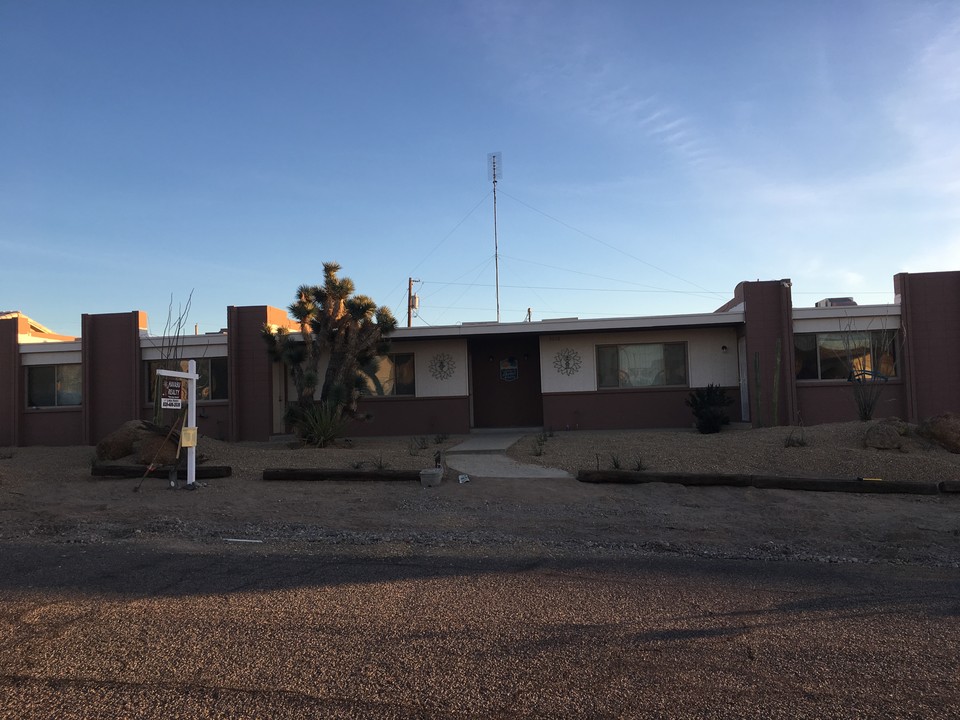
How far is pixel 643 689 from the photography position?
3928mm

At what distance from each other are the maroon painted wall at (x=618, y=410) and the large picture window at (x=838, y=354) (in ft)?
6.28

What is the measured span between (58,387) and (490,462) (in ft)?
47.4

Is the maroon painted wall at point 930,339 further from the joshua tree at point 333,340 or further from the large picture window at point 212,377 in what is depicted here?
the large picture window at point 212,377

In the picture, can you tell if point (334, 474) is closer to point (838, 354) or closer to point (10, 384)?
point (838, 354)

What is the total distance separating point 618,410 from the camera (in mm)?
19875

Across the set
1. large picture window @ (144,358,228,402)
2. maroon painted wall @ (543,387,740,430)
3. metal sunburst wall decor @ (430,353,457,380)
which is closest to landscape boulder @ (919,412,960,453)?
maroon painted wall @ (543,387,740,430)

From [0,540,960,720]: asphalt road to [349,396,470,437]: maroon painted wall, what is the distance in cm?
1334

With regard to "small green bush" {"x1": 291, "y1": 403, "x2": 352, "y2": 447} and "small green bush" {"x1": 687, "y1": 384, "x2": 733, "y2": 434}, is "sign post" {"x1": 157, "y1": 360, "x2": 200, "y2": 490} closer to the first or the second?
"small green bush" {"x1": 291, "y1": 403, "x2": 352, "y2": 447}

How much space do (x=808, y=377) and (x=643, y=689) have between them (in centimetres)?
1649

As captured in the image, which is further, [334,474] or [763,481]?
[334,474]

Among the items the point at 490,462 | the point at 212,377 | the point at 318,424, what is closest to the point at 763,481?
the point at 490,462

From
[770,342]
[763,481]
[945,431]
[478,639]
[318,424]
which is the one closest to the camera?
[478,639]

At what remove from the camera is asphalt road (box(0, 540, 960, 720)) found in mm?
3807

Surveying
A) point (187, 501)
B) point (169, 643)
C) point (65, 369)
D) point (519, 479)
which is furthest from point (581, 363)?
point (169, 643)
